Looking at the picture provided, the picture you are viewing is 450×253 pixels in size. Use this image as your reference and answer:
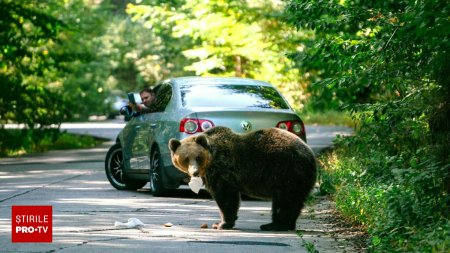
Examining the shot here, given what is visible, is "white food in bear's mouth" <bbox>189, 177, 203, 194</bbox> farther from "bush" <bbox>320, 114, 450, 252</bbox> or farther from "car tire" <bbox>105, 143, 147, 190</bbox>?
"car tire" <bbox>105, 143, 147, 190</bbox>

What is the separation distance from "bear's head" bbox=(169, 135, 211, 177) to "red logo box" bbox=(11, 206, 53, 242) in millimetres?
1513

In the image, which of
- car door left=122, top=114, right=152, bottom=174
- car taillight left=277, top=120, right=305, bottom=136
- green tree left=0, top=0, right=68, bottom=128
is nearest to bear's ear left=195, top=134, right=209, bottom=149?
car taillight left=277, top=120, right=305, bottom=136

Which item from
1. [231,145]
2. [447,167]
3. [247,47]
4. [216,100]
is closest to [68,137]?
[247,47]

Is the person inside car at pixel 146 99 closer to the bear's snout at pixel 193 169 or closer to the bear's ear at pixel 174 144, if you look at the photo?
the bear's ear at pixel 174 144

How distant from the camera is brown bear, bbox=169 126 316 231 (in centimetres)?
1150

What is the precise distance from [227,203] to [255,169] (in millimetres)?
473

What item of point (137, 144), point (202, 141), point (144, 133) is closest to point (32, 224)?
point (202, 141)

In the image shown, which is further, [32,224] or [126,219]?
[126,219]

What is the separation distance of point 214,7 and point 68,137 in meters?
6.83

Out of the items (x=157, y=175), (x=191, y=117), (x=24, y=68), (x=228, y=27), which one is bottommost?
(x=24, y=68)

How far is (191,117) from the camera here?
49.1 feet

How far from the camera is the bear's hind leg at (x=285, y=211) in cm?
1154

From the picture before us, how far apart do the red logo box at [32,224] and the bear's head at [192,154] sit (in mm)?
1513

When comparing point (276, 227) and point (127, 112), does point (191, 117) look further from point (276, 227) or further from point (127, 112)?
point (276, 227)
